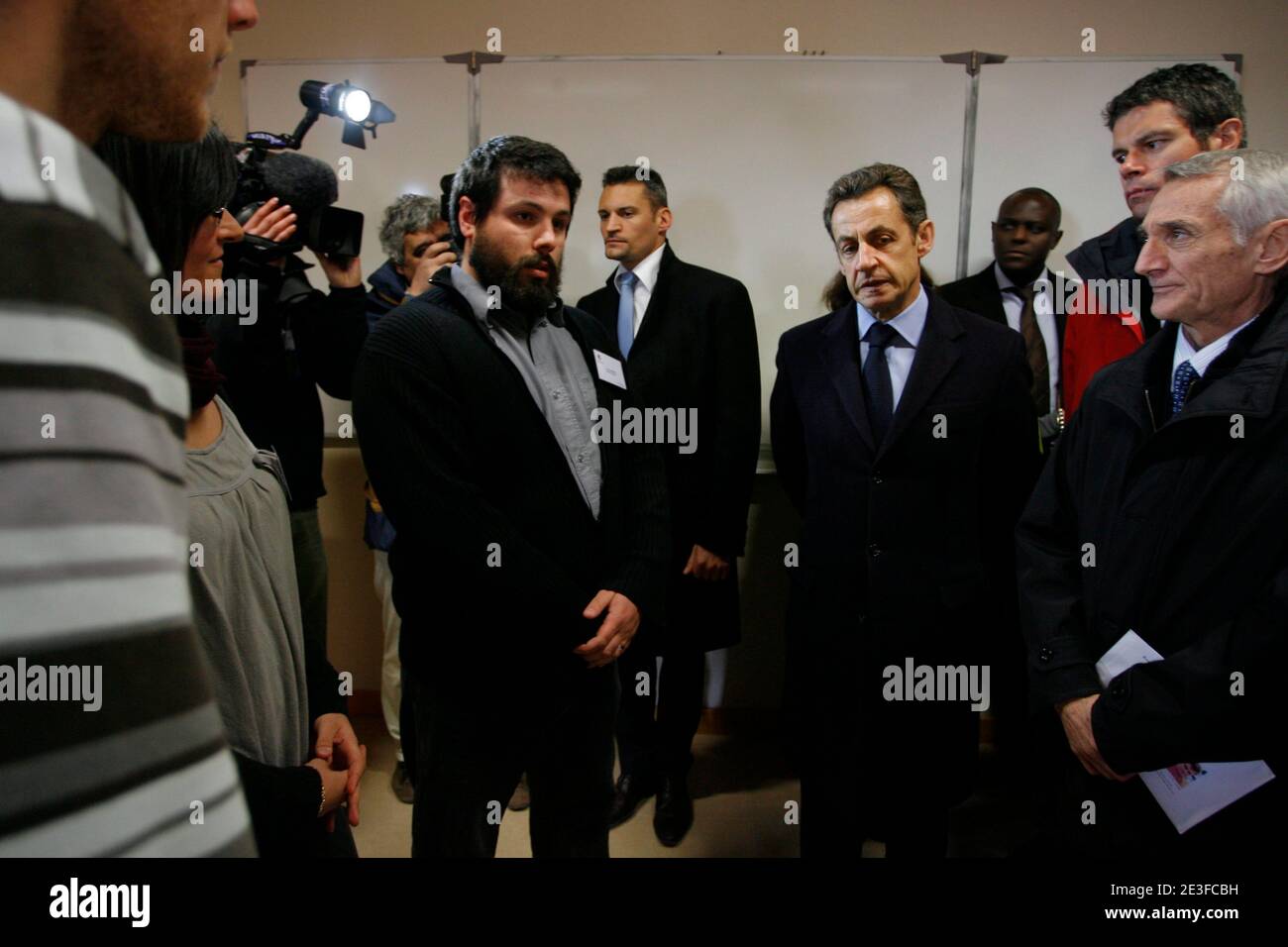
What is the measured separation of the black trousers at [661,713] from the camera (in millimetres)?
2318

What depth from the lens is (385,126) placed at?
276cm

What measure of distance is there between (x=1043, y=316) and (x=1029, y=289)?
0.13 meters

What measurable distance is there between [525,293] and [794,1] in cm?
188

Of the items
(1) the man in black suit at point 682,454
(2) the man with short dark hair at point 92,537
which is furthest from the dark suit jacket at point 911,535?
(2) the man with short dark hair at point 92,537

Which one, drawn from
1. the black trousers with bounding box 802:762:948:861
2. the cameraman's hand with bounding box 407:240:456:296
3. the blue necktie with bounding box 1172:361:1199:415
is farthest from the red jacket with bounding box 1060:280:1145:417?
the cameraman's hand with bounding box 407:240:456:296

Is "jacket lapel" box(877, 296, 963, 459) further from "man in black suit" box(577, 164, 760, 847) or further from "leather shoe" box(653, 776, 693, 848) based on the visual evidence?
"leather shoe" box(653, 776, 693, 848)

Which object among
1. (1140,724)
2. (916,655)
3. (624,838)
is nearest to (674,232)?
(916,655)

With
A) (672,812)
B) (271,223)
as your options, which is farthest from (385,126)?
(672,812)

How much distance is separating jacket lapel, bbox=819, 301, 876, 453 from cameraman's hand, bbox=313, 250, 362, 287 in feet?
3.49

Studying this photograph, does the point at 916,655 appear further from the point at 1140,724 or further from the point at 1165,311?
the point at 1165,311

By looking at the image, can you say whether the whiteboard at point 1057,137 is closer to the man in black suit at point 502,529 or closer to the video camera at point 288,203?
the man in black suit at point 502,529

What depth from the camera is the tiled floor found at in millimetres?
2137

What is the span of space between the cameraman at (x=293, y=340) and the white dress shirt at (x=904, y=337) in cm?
114

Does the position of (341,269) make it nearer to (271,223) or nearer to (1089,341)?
(271,223)
